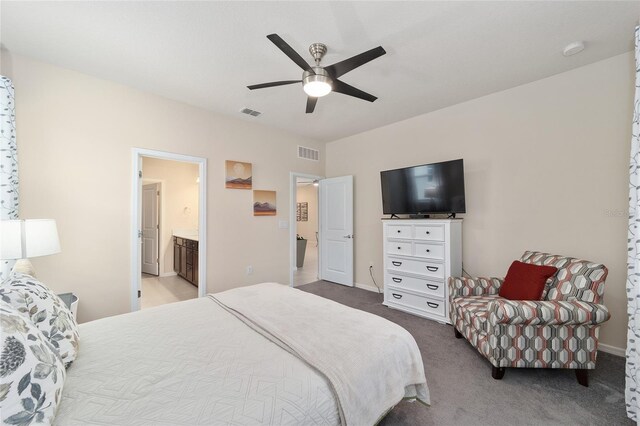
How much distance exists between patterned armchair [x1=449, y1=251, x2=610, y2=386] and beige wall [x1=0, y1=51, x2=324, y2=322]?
327cm

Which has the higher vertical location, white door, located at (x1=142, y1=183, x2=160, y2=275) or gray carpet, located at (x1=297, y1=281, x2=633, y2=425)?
white door, located at (x1=142, y1=183, x2=160, y2=275)

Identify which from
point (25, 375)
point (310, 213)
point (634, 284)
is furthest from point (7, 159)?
point (310, 213)

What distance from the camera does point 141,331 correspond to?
1.55 meters

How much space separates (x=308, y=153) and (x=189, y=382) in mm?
4390

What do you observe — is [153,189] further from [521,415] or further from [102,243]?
[521,415]

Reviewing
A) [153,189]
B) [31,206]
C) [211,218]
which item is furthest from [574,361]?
[153,189]

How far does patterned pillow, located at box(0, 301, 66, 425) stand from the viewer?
2.47 feet

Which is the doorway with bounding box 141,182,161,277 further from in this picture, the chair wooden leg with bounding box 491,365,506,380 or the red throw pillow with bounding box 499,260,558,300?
the red throw pillow with bounding box 499,260,558,300

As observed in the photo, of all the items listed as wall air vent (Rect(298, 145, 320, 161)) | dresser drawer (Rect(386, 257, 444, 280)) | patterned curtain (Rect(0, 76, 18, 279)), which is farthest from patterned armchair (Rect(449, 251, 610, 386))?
patterned curtain (Rect(0, 76, 18, 279))

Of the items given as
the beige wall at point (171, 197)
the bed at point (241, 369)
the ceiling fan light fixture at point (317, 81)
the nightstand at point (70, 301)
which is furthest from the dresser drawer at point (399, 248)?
the beige wall at point (171, 197)

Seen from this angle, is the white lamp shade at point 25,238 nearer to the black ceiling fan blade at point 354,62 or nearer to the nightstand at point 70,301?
the nightstand at point 70,301

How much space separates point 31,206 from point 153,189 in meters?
3.26

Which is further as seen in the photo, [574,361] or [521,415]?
[574,361]

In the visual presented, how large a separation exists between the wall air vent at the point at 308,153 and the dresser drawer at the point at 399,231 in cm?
219
